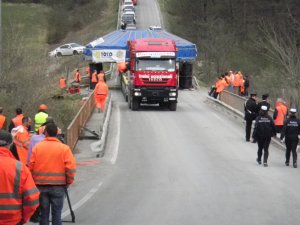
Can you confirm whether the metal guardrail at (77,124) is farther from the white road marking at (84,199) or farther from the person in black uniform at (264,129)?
the person in black uniform at (264,129)

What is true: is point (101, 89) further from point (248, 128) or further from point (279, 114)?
point (279, 114)

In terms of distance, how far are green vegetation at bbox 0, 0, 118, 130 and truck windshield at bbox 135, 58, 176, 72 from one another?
3.75 m

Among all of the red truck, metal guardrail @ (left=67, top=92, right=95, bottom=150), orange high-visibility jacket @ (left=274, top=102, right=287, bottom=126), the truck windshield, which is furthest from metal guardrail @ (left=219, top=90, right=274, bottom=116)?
orange high-visibility jacket @ (left=274, top=102, right=287, bottom=126)

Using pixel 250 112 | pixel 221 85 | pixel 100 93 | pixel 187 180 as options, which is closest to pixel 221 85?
pixel 221 85

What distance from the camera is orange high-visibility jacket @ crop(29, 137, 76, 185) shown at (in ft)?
27.8

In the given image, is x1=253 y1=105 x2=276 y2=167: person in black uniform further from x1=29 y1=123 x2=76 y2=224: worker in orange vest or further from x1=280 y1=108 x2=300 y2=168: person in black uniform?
x1=29 y1=123 x2=76 y2=224: worker in orange vest

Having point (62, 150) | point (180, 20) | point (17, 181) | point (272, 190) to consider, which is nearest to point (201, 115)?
point (272, 190)

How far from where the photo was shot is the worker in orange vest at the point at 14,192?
5859 mm

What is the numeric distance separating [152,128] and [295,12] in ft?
136

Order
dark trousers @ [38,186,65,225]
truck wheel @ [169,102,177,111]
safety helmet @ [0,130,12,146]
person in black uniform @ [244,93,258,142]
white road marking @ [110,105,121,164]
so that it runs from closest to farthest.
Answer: safety helmet @ [0,130,12,146] < dark trousers @ [38,186,65,225] < white road marking @ [110,105,121,164] < person in black uniform @ [244,93,258,142] < truck wheel @ [169,102,177,111]

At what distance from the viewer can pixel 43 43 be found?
7562 cm

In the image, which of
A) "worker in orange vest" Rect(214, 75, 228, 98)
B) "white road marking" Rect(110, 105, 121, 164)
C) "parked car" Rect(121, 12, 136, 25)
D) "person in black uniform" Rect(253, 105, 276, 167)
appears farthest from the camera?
"parked car" Rect(121, 12, 136, 25)

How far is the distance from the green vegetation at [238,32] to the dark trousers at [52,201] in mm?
25990

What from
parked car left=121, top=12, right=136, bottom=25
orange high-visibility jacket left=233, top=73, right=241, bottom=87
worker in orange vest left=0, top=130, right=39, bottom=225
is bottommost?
orange high-visibility jacket left=233, top=73, right=241, bottom=87
